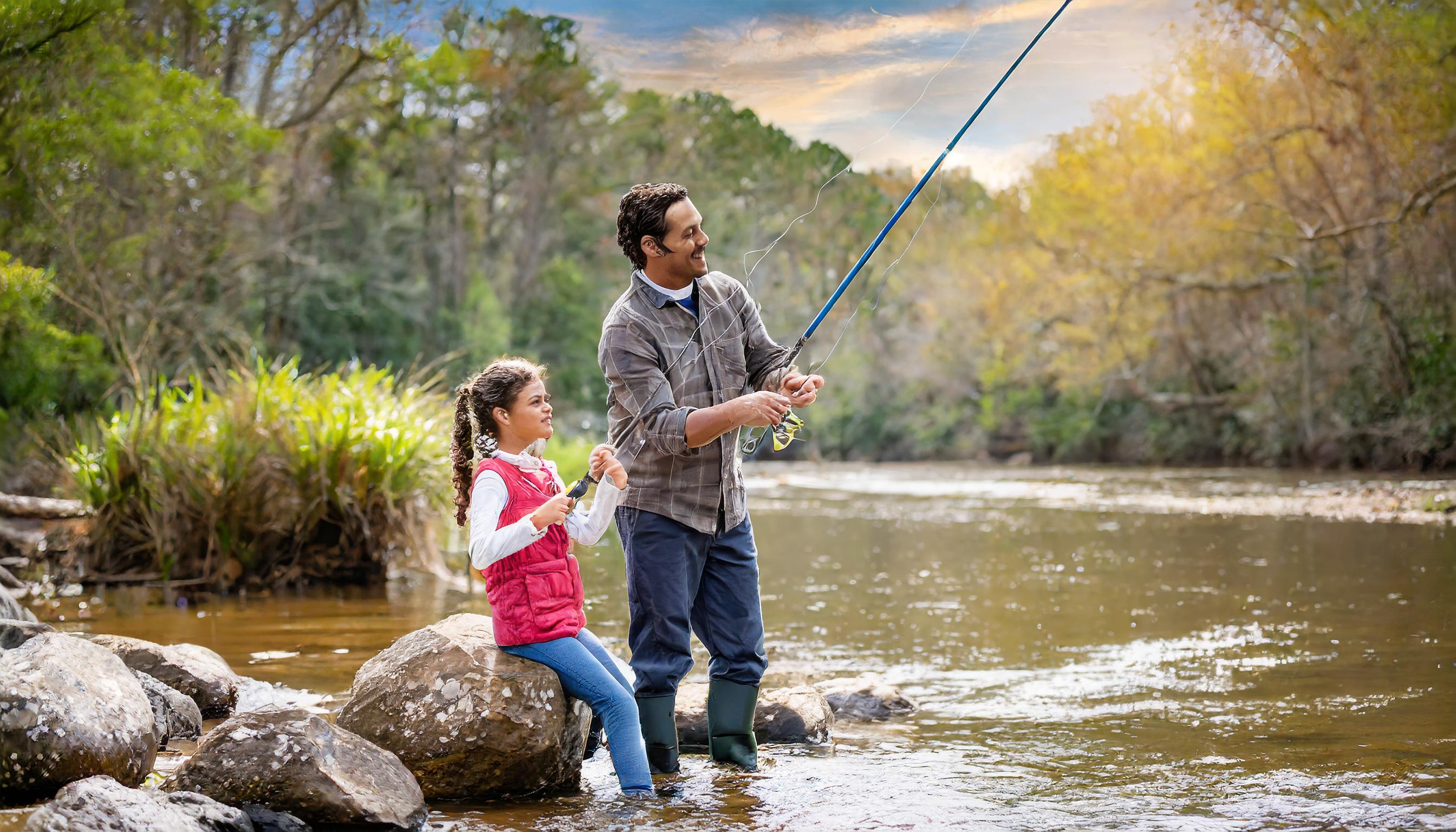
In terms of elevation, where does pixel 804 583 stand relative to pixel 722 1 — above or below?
below

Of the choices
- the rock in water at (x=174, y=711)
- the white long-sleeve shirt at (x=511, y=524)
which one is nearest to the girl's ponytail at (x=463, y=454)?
the white long-sleeve shirt at (x=511, y=524)

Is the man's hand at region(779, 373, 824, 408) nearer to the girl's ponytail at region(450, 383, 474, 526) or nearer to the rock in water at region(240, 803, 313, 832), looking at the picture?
the girl's ponytail at region(450, 383, 474, 526)

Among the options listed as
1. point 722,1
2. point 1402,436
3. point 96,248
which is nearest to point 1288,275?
point 1402,436

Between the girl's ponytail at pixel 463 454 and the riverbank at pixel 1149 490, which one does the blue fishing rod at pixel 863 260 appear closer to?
the girl's ponytail at pixel 463 454

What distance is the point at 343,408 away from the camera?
29.1ft

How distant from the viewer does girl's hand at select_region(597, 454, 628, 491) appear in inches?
144

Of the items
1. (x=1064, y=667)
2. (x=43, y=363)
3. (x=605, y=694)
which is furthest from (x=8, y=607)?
(x=43, y=363)

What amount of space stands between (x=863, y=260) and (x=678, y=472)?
863 mm

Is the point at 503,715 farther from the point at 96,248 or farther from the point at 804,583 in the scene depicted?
the point at 96,248

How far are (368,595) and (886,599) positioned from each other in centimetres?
345

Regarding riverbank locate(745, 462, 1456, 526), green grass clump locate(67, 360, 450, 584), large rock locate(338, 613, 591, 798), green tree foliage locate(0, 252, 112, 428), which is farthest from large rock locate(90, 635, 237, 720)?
riverbank locate(745, 462, 1456, 526)

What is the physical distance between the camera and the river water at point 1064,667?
11.9 feet

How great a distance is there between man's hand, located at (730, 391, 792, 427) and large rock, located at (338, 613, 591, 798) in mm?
970

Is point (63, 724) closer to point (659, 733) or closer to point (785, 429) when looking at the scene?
point (659, 733)
